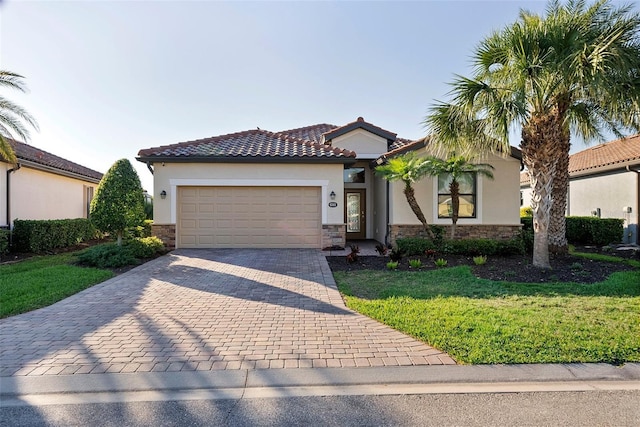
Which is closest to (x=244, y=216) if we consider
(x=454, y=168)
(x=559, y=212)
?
(x=454, y=168)

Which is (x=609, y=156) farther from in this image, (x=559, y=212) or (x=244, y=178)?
(x=244, y=178)

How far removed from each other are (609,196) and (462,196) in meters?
7.81

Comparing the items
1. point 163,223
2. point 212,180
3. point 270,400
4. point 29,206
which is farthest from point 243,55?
point 270,400

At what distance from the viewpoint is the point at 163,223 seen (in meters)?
12.2

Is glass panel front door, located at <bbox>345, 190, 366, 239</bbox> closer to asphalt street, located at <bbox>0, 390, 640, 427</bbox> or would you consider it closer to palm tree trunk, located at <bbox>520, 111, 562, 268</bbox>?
palm tree trunk, located at <bbox>520, 111, 562, 268</bbox>

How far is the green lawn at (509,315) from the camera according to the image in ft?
13.3

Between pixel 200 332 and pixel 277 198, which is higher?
pixel 277 198

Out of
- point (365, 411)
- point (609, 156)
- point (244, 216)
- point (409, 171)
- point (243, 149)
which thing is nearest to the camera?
point (365, 411)

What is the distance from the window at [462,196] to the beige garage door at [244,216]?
440 cm

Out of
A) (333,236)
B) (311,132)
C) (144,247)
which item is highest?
(311,132)

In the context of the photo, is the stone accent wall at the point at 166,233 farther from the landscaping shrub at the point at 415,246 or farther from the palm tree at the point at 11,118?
the landscaping shrub at the point at 415,246

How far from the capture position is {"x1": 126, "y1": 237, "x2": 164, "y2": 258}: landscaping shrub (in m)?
10.4

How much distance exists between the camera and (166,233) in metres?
12.2

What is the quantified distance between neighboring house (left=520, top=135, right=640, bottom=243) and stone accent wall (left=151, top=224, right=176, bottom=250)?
15258 mm
